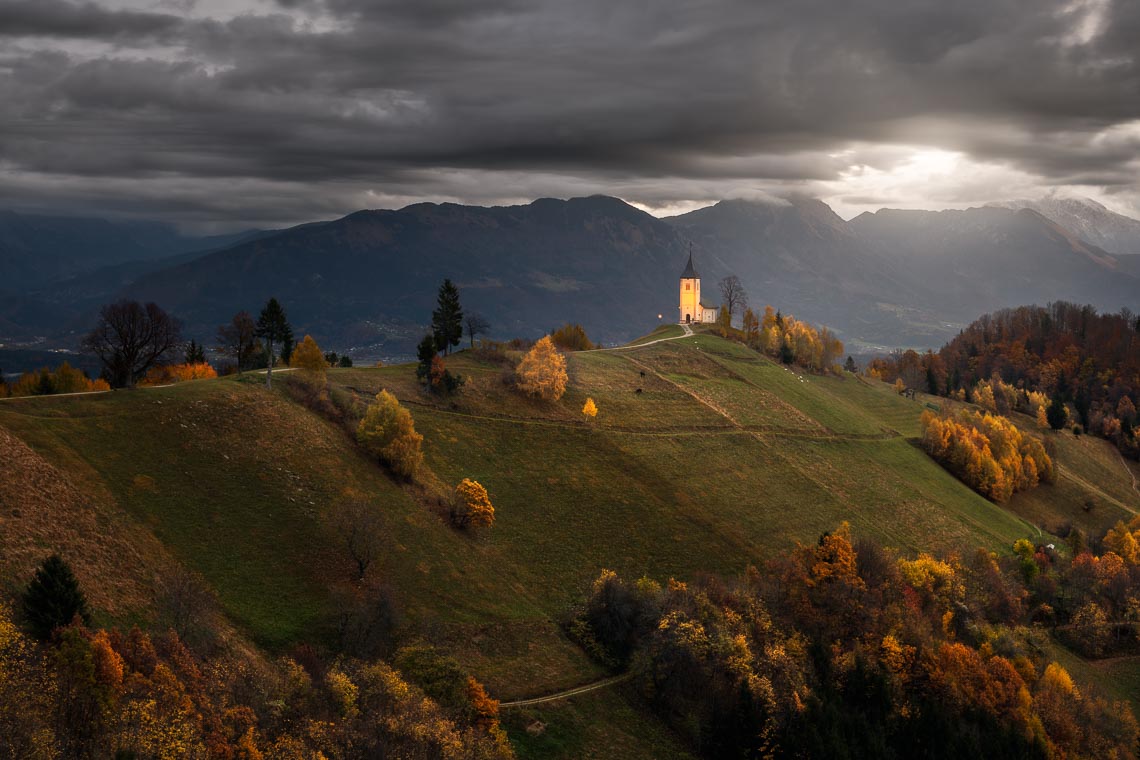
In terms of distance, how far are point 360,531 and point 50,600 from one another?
26373mm

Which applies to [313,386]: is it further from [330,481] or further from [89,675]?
[89,675]

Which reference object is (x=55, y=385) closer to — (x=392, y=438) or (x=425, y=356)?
(x=392, y=438)

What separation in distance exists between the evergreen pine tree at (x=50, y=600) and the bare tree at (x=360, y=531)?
24.6m

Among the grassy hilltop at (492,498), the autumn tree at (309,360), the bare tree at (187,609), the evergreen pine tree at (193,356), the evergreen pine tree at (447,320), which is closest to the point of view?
the bare tree at (187,609)

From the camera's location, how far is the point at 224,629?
190ft

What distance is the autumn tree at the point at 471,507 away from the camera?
8594 cm

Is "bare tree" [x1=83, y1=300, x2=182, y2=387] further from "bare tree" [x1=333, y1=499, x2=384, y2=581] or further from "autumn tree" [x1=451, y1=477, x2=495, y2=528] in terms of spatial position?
"autumn tree" [x1=451, y1=477, x2=495, y2=528]

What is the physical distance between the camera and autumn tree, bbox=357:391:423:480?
87281 millimetres

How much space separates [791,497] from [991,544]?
32.8 m

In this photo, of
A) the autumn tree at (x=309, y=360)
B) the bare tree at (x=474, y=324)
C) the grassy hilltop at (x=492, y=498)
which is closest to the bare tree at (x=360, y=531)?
the grassy hilltop at (x=492, y=498)

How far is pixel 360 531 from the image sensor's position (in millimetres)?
71000

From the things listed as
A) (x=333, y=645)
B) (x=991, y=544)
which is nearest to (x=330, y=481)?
(x=333, y=645)

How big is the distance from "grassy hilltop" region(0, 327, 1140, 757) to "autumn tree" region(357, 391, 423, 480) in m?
2.30

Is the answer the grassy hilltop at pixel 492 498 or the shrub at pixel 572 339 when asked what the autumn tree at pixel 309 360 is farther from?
the shrub at pixel 572 339
